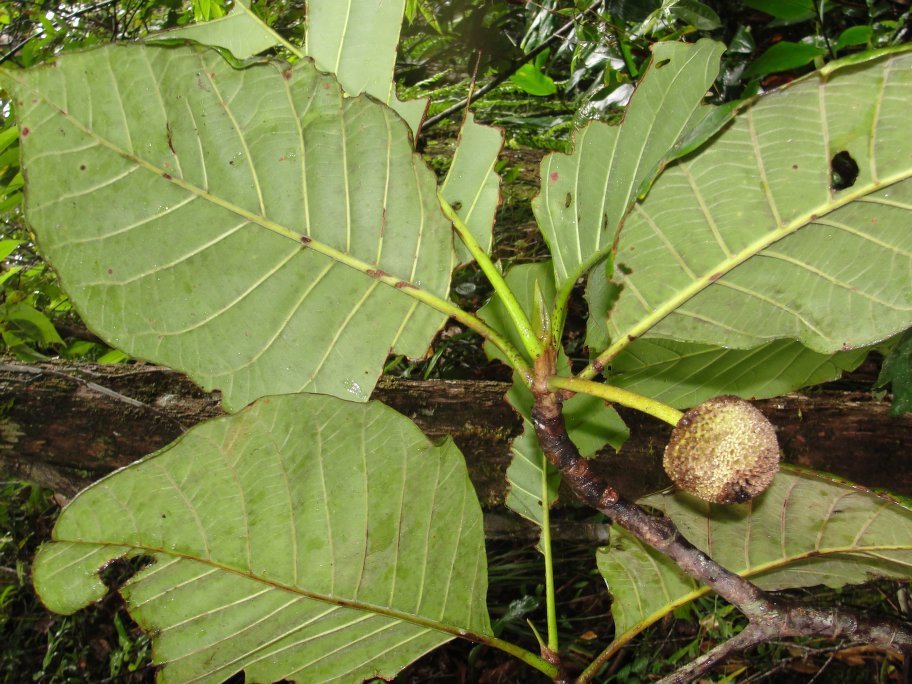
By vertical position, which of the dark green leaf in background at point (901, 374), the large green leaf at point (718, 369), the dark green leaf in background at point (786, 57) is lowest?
the dark green leaf in background at point (901, 374)

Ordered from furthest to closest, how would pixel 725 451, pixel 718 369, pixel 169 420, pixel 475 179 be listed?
pixel 169 420 → pixel 718 369 → pixel 475 179 → pixel 725 451

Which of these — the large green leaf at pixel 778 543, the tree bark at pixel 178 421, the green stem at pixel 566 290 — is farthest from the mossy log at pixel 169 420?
the green stem at pixel 566 290

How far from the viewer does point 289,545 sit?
75cm

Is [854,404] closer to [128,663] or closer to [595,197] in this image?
[595,197]

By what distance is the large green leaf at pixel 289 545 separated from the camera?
0.69m

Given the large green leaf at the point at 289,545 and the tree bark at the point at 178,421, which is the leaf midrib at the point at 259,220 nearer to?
Result: the large green leaf at the point at 289,545

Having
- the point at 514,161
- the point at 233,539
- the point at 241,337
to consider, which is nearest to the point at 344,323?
the point at 241,337

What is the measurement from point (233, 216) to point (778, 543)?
78 cm

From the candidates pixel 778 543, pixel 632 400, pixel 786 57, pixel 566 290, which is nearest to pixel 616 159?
pixel 566 290

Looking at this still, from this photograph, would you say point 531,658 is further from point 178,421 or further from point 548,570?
point 178,421

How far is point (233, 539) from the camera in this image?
0.73 m

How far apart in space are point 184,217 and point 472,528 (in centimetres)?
48

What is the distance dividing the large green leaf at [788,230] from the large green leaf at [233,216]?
0.23 metres

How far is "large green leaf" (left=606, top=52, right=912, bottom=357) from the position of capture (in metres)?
0.60
